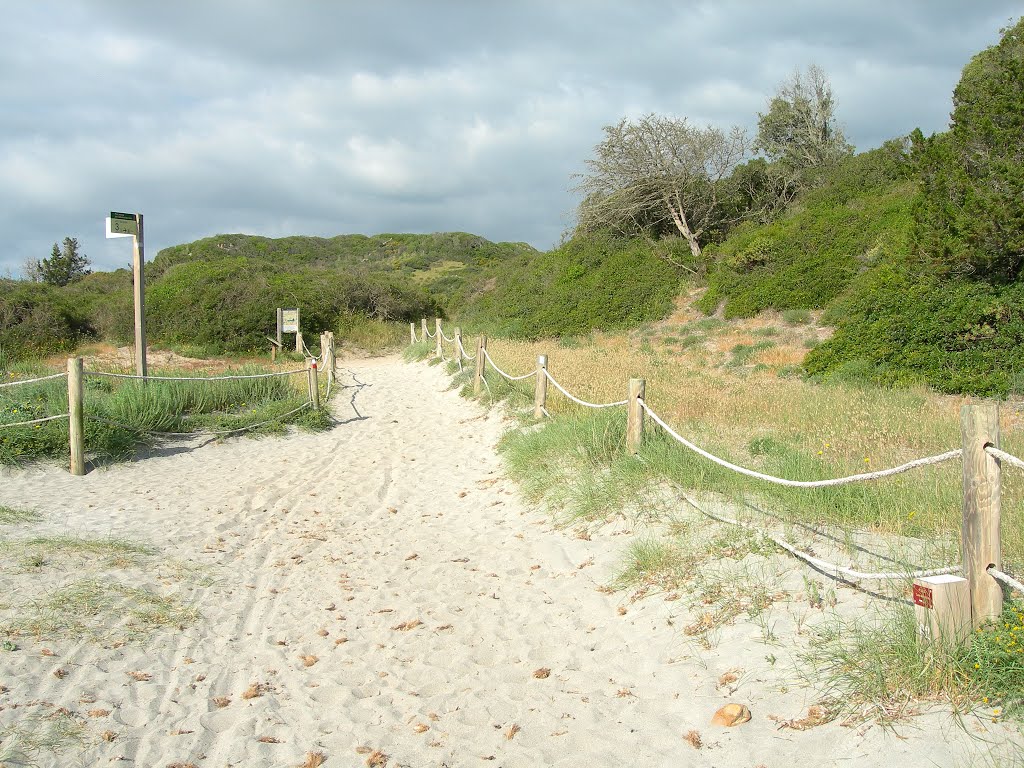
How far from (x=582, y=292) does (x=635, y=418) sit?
2174 centimetres

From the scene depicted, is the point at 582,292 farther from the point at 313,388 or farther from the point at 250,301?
the point at 313,388

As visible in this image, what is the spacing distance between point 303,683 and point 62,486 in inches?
228

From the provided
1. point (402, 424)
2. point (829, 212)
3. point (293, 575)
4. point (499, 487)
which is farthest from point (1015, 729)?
point (829, 212)

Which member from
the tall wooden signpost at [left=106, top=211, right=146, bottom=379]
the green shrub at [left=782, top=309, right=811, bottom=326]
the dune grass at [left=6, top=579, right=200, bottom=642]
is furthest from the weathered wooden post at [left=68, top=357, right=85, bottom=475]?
the green shrub at [left=782, top=309, right=811, bottom=326]

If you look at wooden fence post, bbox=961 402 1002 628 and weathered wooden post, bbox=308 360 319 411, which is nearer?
wooden fence post, bbox=961 402 1002 628

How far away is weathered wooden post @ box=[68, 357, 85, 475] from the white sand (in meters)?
0.51

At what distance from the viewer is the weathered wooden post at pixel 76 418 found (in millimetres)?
8945

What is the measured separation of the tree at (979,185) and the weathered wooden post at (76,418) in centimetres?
1607

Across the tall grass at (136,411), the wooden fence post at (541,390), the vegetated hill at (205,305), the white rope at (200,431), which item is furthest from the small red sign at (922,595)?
the vegetated hill at (205,305)

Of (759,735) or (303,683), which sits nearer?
(759,735)

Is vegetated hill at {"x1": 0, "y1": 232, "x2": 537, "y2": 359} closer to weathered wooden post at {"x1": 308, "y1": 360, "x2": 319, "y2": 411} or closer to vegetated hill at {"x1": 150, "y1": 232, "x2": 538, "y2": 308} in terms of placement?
vegetated hill at {"x1": 150, "y1": 232, "x2": 538, "y2": 308}

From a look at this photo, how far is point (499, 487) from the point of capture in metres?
8.71

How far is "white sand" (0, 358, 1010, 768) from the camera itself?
11.5 feet

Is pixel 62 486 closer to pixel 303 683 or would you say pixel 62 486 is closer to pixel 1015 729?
pixel 303 683
